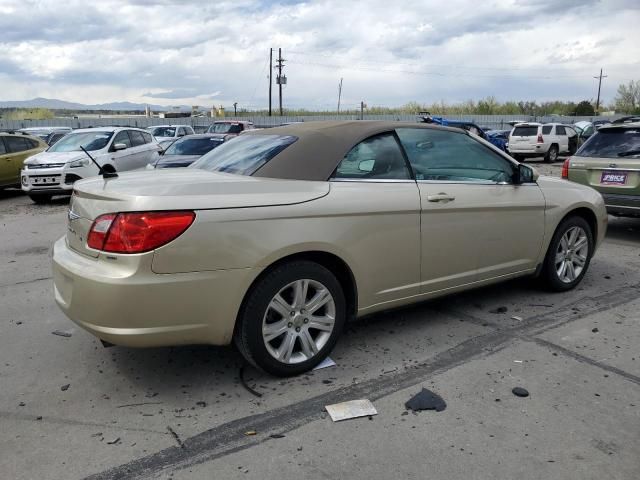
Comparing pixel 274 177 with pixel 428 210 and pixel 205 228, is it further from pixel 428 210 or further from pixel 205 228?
pixel 428 210

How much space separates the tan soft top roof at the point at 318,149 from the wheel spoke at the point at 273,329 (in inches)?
A: 36.9

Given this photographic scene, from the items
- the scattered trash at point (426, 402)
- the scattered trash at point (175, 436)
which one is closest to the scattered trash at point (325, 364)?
the scattered trash at point (426, 402)

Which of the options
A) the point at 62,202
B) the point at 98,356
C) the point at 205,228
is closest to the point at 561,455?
the point at 205,228

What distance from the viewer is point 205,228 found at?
3.04 meters

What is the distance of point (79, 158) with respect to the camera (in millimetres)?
12453

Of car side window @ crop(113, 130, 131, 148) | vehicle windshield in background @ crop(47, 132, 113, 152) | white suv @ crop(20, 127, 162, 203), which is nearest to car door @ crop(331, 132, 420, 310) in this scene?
white suv @ crop(20, 127, 162, 203)

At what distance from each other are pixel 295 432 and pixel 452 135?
2687 mm

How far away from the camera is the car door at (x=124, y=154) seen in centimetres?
1334

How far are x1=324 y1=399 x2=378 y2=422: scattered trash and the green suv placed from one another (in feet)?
18.7

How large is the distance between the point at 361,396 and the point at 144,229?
158 centimetres

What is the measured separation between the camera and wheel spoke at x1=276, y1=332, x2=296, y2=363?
3.44m

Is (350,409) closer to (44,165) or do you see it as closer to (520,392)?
(520,392)

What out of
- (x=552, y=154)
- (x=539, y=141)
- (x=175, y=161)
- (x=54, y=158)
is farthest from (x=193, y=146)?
(x=552, y=154)

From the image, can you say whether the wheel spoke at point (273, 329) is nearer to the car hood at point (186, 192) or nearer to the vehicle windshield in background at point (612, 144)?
the car hood at point (186, 192)
